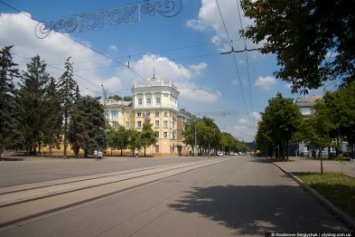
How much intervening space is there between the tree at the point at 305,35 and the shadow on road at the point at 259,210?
3.55m

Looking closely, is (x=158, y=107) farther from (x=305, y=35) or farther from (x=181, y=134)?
(x=305, y=35)

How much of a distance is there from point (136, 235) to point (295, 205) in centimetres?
605

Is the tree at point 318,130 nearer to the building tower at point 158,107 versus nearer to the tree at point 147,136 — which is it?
the tree at point 147,136

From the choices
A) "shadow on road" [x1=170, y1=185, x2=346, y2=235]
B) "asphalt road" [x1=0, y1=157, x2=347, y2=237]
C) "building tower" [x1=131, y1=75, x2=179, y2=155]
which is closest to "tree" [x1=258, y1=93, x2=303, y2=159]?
"shadow on road" [x1=170, y1=185, x2=346, y2=235]

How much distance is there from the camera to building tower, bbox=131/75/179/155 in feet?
340

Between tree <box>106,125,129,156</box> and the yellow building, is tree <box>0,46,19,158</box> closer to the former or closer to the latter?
tree <box>106,125,129,156</box>

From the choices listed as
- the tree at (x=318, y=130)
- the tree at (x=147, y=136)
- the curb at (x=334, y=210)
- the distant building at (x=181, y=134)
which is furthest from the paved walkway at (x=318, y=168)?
the distant building at (x=181, y=134)

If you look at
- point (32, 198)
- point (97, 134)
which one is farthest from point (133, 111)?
point (32, 198)

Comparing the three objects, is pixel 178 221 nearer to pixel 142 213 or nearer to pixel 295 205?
pixel 142 213

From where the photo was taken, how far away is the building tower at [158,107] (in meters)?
104

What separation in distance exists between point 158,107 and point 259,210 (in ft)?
311

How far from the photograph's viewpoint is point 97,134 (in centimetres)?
6994

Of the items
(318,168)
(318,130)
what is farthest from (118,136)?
(318,130)

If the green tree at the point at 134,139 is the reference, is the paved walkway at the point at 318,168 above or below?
below
